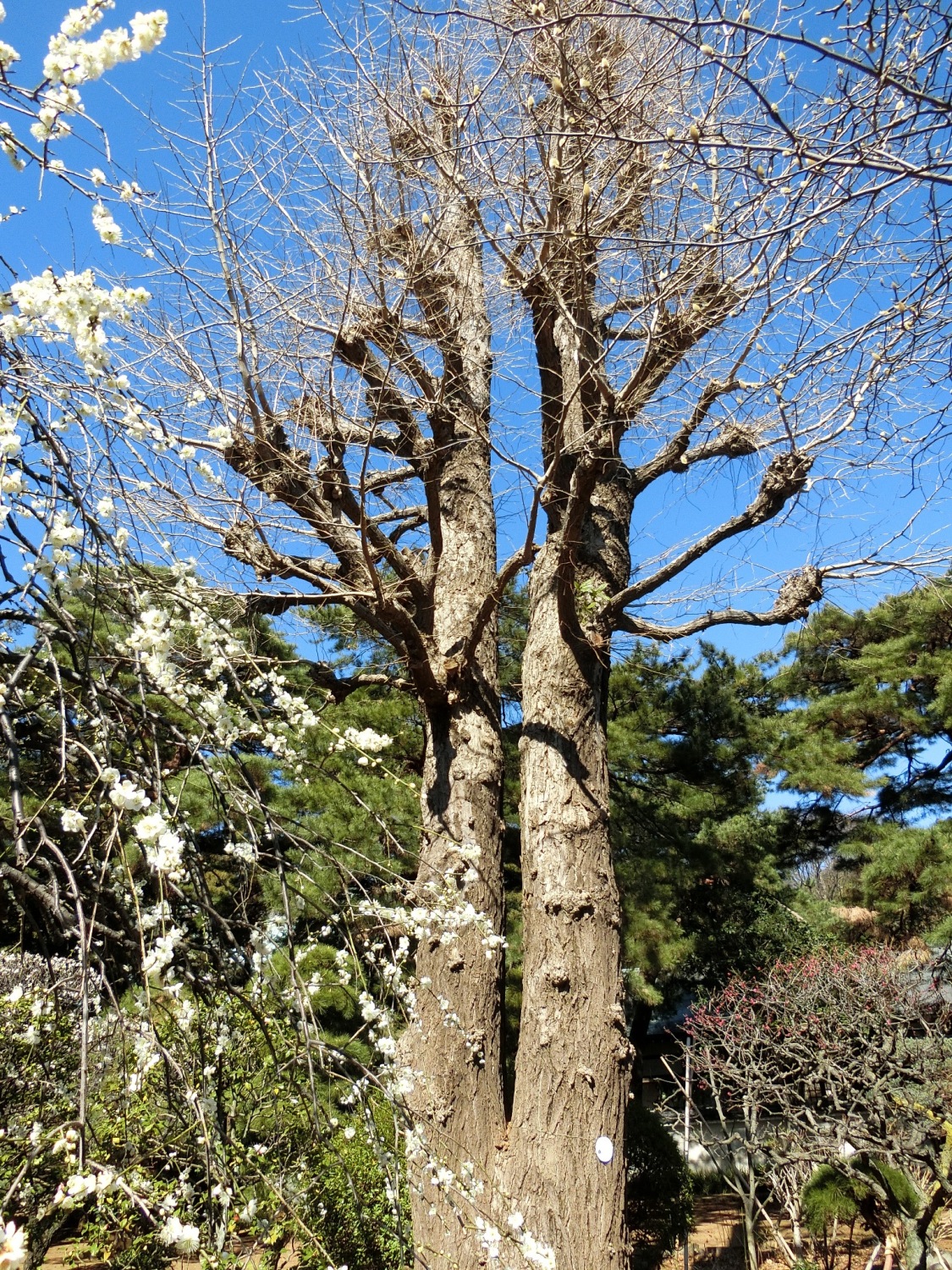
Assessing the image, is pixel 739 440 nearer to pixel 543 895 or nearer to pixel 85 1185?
pixel 543 895

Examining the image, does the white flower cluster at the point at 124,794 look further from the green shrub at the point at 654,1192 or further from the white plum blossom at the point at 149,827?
the green shrub at the point at 654,1192

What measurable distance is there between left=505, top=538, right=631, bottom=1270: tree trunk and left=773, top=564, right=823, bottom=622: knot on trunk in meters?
0.80

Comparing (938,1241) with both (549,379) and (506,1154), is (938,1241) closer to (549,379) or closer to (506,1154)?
(506,1154)

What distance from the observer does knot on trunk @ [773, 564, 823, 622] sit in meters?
3.67

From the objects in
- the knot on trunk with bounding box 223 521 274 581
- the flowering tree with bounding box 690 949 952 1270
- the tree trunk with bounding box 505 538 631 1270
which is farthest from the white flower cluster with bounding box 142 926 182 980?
the flowering tree with bounding box 690 949 952 1270

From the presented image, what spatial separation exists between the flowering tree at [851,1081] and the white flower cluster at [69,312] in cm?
525

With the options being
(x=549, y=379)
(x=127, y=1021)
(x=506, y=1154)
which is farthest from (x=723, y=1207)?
(x=127, y=1021)

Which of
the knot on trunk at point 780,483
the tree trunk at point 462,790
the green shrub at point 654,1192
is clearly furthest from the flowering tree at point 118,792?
the green shrub at point 654,1192

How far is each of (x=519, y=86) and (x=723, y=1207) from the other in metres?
10.3

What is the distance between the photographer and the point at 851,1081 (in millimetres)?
5770

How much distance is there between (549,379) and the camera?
4.42 meters

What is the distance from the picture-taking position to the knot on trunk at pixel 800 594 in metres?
3.67

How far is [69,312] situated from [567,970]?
2735 mm

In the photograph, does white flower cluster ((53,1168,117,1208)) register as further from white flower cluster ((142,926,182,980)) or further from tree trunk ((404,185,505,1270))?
tree trunk ((404,185,505,1270))
